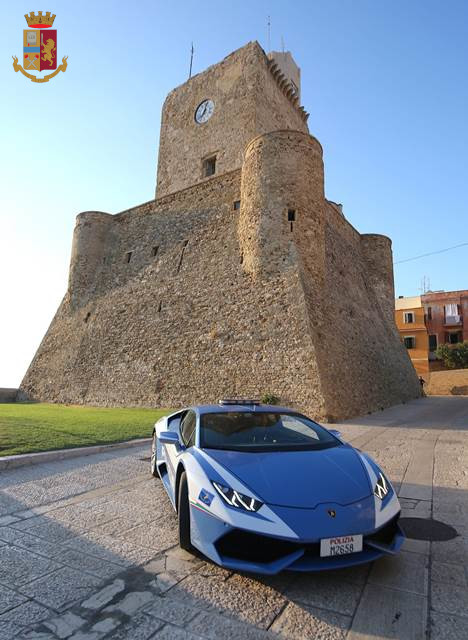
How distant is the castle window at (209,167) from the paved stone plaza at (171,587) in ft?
73.8

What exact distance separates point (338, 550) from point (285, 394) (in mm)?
9796

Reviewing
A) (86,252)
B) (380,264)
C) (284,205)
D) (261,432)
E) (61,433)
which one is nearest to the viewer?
(261,432)

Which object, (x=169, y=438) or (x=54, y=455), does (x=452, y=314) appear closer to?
(x=54, y=455)

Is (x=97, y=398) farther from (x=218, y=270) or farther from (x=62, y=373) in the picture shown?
(x=218, y=270)

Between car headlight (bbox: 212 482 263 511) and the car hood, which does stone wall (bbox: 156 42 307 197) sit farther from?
car headlight (bbox: 212 482 263 511)

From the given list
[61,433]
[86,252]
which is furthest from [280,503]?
[86,252]

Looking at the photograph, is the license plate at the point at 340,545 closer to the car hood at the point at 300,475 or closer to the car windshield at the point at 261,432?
the car hood at the point at 300,475

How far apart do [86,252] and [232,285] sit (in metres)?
10.5

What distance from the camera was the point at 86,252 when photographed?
69.5 ft

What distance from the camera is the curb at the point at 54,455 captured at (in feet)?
17.2

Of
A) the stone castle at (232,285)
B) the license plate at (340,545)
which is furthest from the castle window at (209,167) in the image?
the license plate at (340,545)

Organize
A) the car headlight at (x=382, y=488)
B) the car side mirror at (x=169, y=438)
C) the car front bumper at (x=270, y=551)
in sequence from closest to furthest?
the car front bumper at (x=270, y=551) → the car headlight at (x=382, y=488) → the car side mirror at (x=169, y=438)

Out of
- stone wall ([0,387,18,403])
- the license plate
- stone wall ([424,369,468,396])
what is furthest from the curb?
stone wall ([424,369,468,396])

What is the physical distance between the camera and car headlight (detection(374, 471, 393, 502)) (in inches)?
106
